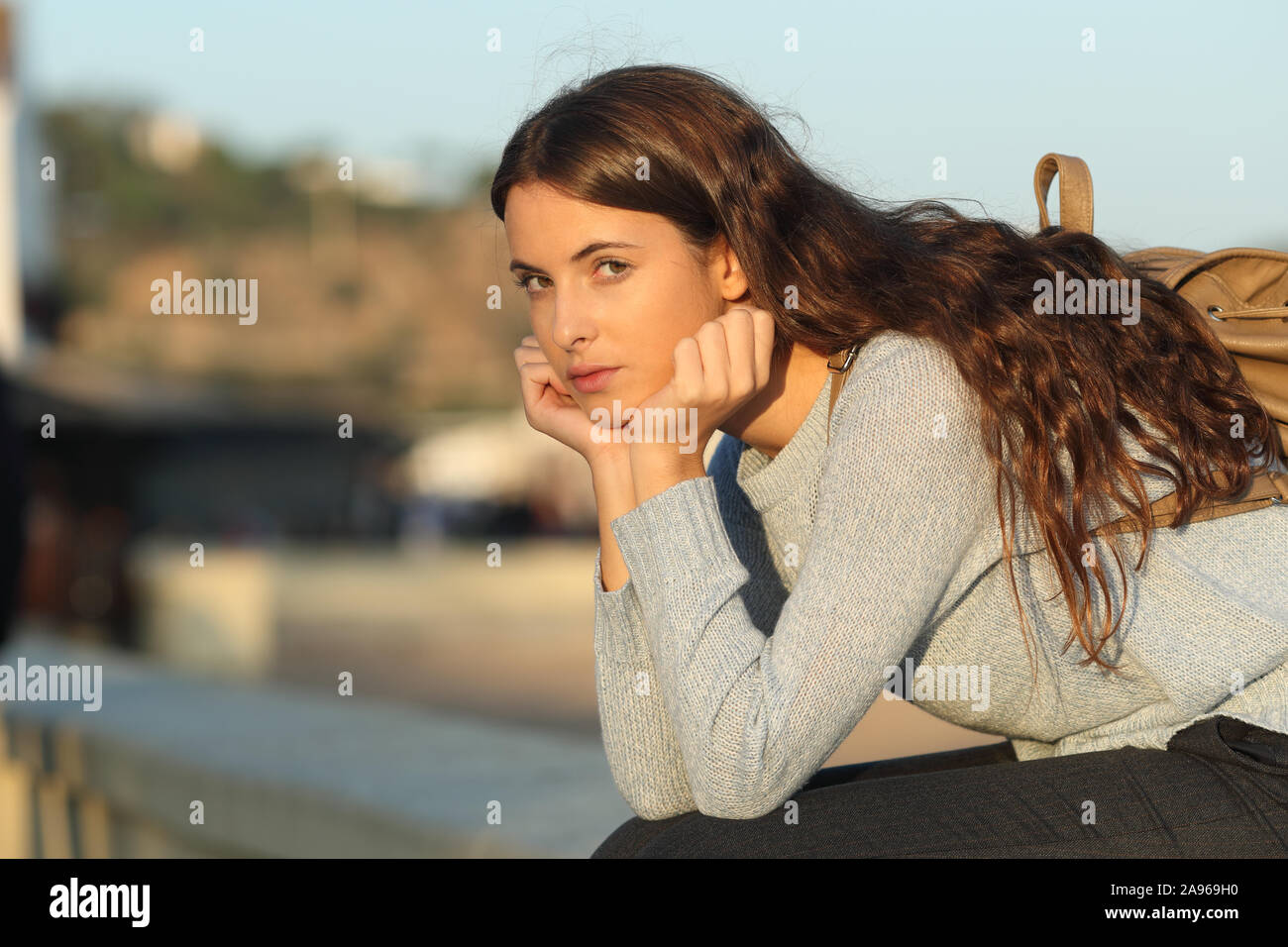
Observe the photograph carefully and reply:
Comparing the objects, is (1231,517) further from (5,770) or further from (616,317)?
(5,770)

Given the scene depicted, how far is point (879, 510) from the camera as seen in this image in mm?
1692

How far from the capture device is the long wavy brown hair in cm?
178

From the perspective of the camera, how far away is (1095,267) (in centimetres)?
198

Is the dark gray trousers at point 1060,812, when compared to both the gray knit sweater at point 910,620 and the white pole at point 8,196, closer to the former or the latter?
the gray knit sweater at point 910,620

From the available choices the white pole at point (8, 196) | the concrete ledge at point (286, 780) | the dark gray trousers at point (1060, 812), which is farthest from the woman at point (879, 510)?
the white pole at point (8, 196)

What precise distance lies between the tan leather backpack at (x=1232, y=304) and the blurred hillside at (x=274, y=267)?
31.3m

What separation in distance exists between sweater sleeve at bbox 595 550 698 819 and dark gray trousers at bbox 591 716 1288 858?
204 millimetres

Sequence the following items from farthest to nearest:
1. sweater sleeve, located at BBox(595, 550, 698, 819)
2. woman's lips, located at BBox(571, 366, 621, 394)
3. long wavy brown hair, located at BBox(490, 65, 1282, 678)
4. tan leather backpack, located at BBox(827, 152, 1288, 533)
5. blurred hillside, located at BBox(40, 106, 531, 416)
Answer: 1. blurred hillside, located at BBox(40, 106, 531, 416)
2. woman's lips, located at BBox(571, 366, 621, 394)
3. sweater sleeve, located at BBox(595, 550, 698, 819)
4. tan leather backpack, located at BBox(827, 152, 1288, 533)
5. long wavy brown hair, located at BBox(490, 65, 1282, 678)

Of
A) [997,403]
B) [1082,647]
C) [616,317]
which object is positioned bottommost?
[1082,647]

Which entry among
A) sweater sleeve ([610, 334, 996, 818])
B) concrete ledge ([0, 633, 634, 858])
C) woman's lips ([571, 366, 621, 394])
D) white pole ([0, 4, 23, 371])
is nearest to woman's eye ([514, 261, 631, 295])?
woman's lips ([571, 366, 621, 394])

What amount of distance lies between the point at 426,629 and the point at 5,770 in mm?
9873

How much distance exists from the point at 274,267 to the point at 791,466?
3842 centimetres

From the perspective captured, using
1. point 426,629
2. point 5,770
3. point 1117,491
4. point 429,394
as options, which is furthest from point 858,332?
point 429,394

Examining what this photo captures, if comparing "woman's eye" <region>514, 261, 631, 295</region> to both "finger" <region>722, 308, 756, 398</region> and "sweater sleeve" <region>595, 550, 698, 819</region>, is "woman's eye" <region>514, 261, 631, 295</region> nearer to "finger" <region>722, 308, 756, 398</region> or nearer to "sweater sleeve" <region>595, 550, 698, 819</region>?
"finger" <region>722, 308, 756, 398</region>
